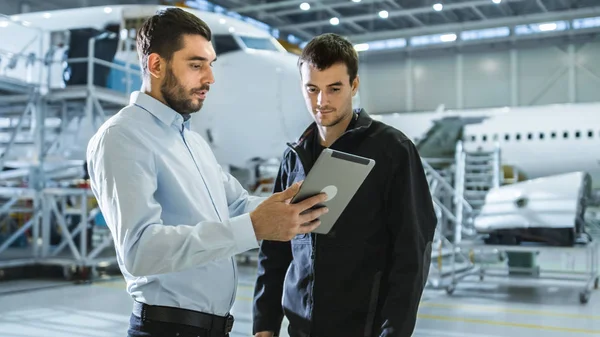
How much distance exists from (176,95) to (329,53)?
520mm

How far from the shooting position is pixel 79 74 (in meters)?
9.20

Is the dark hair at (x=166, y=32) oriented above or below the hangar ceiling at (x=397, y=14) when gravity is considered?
below

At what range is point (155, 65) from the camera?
1837mm

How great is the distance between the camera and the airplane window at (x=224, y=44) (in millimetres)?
10414

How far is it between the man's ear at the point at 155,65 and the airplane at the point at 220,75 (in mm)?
7765

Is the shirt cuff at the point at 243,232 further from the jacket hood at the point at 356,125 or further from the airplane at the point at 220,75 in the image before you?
the airplane at the point at 220,75

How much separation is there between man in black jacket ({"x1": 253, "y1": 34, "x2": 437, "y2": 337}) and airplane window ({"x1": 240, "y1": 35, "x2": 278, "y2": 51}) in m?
8.74

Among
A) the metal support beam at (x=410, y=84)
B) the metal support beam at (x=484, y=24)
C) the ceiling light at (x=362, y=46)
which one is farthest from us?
the metal support beam at (x=410, y=84)

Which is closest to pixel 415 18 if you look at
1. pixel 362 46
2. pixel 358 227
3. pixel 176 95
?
pixel 362 46

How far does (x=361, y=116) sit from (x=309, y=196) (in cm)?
53

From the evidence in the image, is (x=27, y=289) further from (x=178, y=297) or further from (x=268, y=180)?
(x=178, y=297)

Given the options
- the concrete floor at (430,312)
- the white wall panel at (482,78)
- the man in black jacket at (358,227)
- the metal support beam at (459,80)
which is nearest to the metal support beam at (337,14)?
the white wall panel at (482,78)

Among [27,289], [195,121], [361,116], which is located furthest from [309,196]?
[195,121]

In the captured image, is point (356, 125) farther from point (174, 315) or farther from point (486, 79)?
point (486, 79)
